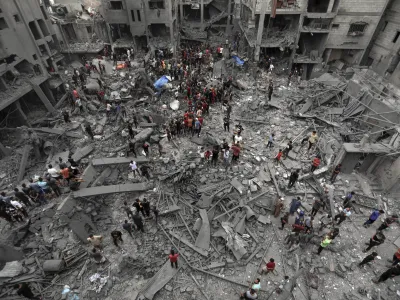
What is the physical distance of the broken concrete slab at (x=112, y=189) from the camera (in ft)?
42.0

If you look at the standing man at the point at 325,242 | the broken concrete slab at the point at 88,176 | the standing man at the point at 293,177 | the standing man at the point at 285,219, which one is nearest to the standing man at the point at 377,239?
the standing man at the point at 325,242

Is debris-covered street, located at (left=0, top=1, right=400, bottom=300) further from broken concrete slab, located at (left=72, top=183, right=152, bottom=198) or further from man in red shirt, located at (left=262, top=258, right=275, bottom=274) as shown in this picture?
man in red shirt, located at (left=262, top=258, right=275, bottom=274)

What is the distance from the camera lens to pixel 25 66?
22.0 metres

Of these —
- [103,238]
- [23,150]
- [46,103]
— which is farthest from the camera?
[46,103]

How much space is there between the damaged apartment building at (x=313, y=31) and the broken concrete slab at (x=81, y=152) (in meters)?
20.7

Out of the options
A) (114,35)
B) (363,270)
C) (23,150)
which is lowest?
(363,270)

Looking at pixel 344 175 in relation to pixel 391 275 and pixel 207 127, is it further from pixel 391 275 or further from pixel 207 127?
pixel 207 127

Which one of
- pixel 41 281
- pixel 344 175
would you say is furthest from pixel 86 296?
pixel 344 175

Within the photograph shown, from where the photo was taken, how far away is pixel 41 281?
33.4ft

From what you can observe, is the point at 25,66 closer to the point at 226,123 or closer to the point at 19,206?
the point at 19,206

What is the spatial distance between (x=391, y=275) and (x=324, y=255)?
258 centimetres

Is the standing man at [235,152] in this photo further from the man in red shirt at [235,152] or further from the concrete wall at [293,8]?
the concrete wall at [293,8]

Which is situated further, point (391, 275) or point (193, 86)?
point (193, 86)

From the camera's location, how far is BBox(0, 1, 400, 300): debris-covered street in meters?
10.5
